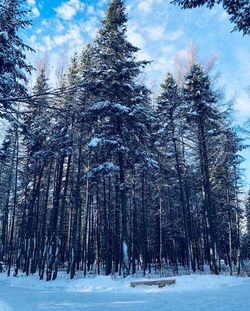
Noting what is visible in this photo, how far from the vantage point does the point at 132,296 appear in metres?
12.0

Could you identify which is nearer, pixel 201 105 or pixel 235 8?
pixel 235 8

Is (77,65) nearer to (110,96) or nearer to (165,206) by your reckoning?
(110,96)

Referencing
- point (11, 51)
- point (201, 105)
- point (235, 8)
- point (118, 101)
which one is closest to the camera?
point (235, 8)

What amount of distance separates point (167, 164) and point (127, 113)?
13683 mm

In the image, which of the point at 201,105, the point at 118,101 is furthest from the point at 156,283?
the point at 201,105

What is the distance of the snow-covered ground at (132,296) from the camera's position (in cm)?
906

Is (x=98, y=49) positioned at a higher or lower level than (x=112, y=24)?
lower

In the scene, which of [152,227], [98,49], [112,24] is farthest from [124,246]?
[152,227]

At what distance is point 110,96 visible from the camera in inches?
789

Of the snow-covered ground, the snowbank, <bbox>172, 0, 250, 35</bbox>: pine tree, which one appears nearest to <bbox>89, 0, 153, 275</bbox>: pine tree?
the snowbank

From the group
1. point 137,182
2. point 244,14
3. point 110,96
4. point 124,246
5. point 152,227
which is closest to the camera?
point 244,14

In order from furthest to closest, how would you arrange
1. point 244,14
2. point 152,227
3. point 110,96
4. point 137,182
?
point 152,227
point 137,182
point 110,96
point 244,14

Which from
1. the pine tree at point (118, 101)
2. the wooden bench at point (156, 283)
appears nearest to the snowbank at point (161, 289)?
the wooden bench at point (156, 283)

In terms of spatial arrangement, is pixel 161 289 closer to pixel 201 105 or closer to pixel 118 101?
pixel 118 101
